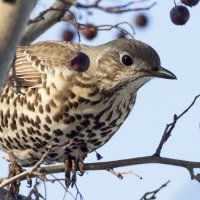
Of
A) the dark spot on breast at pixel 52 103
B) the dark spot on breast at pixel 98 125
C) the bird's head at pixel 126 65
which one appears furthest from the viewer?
the dark spot on breast at pixel 98 125

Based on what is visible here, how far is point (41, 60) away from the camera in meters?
7.92

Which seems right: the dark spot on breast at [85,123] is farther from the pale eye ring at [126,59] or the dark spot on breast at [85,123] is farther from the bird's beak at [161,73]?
the bird's beak at [161,73]

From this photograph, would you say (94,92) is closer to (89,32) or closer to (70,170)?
(70,170)

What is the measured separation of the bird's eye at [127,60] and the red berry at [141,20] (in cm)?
108

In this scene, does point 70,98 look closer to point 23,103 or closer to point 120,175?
point 23,103

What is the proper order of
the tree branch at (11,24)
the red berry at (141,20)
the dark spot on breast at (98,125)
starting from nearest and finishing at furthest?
the tree branch at (11,24), the red berry at (141,20), the dark spot on breast at (98,125)

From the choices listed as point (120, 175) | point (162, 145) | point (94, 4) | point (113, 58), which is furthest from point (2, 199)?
point (94, 4)

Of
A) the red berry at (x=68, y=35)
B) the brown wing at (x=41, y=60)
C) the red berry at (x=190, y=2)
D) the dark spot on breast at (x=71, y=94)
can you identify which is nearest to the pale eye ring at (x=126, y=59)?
the brown wing at (x=41, y=60)

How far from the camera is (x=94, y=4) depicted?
14.2 feet

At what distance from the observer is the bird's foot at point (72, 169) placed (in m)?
7.10

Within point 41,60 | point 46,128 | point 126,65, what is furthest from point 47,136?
point 126,65

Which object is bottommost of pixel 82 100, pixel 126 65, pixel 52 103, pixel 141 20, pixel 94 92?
pixel 52 103

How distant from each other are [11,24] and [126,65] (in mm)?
4082

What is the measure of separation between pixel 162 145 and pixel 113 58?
205 centimetres
